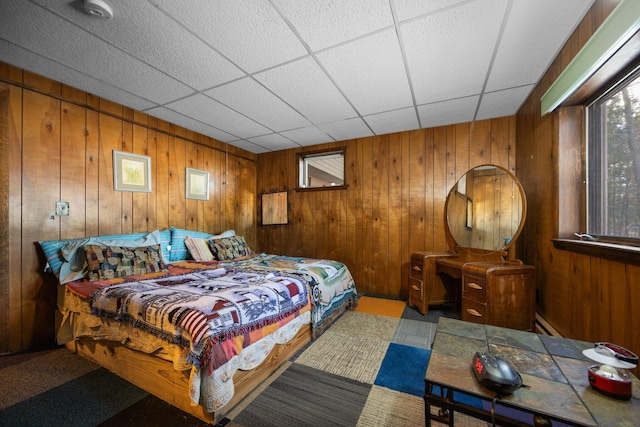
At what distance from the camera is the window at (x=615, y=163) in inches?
54.4

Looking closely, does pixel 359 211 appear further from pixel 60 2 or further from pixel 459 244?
pixel 60 2

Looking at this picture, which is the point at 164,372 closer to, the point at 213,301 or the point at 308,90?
the point at 213,301

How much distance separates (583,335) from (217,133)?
4.28 meters

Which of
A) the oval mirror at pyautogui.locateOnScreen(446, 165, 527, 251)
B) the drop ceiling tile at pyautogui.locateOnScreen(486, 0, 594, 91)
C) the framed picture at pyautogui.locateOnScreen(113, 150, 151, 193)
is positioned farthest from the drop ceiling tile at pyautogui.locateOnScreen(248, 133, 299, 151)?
the drop ceiling tile at pyautogui.locateOnScreen(486, 0, 594, 91)

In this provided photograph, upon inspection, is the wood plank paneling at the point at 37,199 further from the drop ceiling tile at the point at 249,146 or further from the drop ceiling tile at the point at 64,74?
the drop ceiling tile at the point at 249,146

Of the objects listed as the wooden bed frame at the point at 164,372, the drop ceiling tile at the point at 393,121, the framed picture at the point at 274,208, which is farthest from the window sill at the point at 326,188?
the wooden bed frame at the point at 164,372

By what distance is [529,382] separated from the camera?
902mm

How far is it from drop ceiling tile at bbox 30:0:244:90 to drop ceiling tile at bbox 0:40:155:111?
28.3 inches

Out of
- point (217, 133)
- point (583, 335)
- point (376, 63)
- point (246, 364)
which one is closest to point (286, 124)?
point (217, 133)

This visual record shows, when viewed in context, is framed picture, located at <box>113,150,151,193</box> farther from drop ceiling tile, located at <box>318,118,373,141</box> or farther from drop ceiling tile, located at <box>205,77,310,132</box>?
drop ceiling tile, located at <box>318,118,373,141</box>

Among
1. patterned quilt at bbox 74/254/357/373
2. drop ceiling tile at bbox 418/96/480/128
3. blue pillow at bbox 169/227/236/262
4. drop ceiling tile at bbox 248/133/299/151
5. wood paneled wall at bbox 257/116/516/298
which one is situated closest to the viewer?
patterned quilt at bbox 74/254/357/373

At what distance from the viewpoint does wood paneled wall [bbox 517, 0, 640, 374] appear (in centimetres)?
133

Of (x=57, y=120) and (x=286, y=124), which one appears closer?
(x=57, y=120)

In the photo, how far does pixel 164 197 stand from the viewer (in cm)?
315
